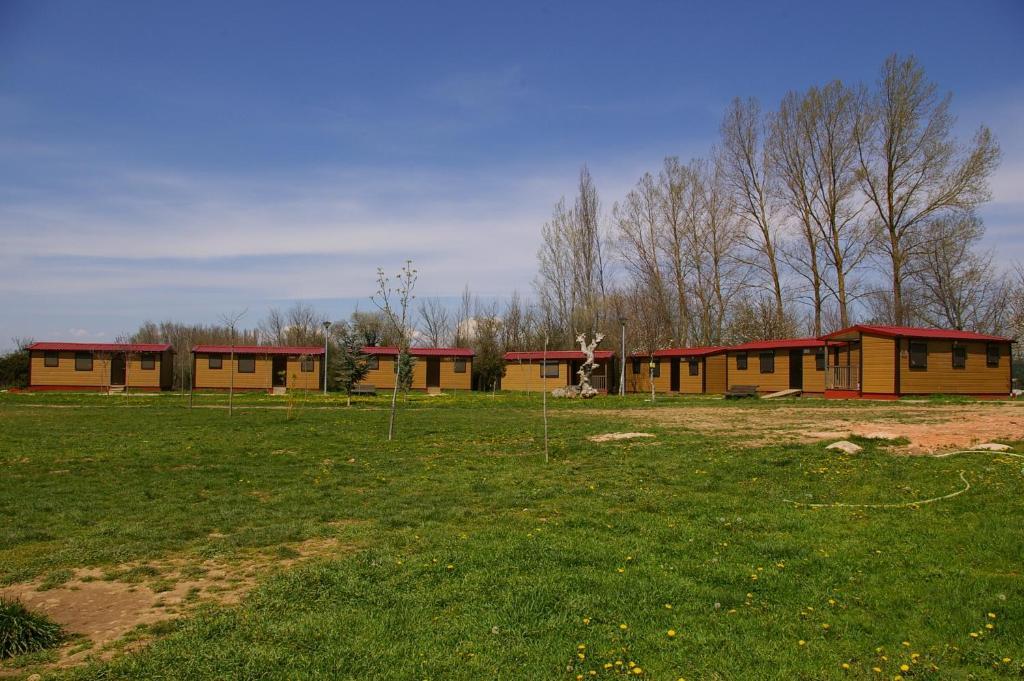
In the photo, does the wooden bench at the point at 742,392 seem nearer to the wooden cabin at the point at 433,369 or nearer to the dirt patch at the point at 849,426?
the dirt patch at the point at 849,426

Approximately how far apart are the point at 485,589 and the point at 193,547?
3.12 meters

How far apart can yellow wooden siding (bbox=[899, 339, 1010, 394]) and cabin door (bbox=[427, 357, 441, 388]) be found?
26.5 metres

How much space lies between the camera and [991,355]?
1166 inches

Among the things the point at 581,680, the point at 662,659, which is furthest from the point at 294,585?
the point at 662,659

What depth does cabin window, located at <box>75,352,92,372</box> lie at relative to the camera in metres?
40.4

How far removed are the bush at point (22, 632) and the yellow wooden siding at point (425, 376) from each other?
3887 centimetres

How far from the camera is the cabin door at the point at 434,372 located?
4362 centimetres

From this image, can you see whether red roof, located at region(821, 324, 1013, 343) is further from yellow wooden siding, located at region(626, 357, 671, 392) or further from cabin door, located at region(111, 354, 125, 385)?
cabin door, located at region(111, 354, 125, 385)

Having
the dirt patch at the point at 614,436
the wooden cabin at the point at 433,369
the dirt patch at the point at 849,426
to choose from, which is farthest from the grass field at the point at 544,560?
the wooden cabin at the point at 433,369

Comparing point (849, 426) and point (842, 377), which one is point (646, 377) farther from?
point (849, 426)

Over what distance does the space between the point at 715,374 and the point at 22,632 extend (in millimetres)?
37529

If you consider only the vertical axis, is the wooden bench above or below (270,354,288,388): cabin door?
below

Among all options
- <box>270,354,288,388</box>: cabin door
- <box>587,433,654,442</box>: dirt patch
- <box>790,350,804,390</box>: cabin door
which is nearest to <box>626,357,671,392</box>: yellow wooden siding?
<box>790,350,804,390</box>: cabin door

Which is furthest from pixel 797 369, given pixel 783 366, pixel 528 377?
pixel 528 377
